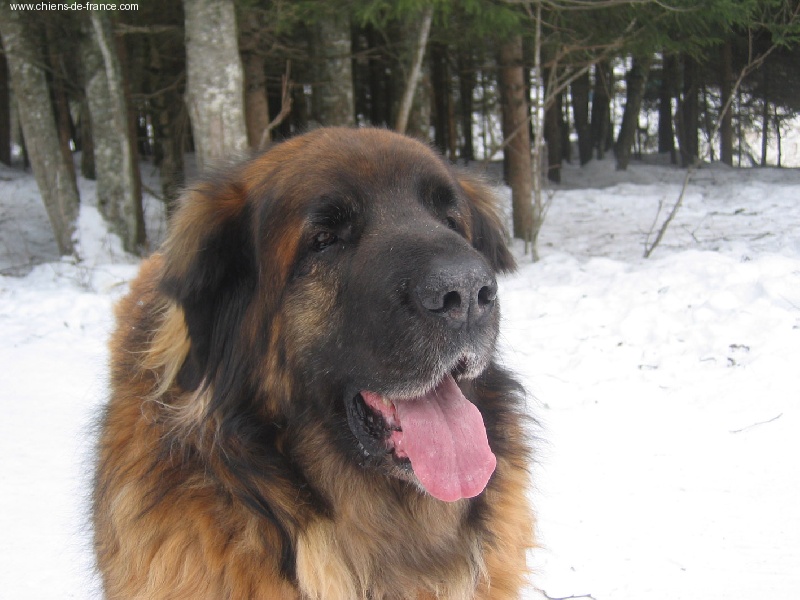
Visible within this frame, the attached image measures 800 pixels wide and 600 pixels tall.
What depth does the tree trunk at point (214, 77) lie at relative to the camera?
22.0ft

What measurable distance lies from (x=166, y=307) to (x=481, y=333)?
1.23 metres

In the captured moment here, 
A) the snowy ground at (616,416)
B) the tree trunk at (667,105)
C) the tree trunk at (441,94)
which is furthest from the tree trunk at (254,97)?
the tree trunk at (667,105)

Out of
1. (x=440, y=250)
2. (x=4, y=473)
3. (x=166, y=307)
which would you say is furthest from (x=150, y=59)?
(x=440, y=250)

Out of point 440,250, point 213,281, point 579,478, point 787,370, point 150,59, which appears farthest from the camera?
point 150,59

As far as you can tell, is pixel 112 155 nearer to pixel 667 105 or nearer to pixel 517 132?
pixel 517 132

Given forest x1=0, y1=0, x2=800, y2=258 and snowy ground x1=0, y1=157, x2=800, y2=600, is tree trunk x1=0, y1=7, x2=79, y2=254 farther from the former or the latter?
snowy ground x1=0, y1=157, x2=800, y2=600

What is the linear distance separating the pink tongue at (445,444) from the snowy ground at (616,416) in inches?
40.4

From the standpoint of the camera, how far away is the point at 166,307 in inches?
102

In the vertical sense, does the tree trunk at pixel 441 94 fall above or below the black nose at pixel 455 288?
above

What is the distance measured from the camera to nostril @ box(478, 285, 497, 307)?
1.92 meters

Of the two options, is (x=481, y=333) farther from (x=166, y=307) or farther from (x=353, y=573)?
(x=166, y=307)

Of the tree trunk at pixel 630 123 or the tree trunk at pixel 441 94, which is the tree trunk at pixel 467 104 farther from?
the tree trunk at pixel 630 123

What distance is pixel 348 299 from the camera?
2113 mm

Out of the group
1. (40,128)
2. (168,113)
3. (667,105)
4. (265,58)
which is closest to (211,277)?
(40,128)
